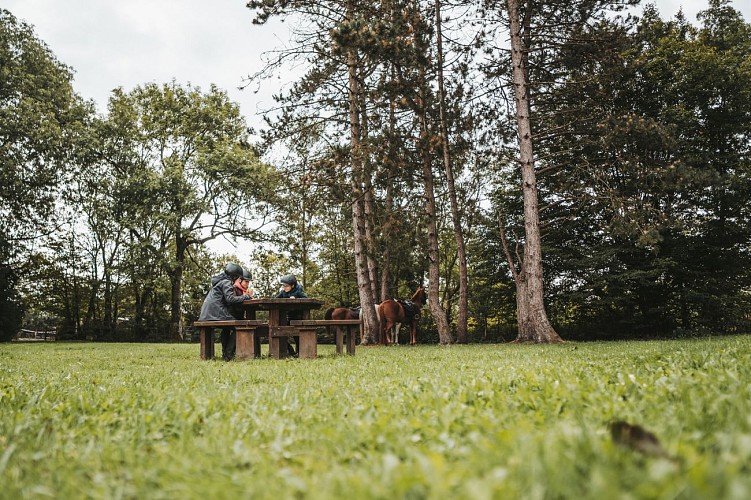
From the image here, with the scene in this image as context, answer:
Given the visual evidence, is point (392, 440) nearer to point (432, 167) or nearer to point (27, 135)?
point (432, 167)

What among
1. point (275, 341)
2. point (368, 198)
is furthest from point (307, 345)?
point (368, 198)

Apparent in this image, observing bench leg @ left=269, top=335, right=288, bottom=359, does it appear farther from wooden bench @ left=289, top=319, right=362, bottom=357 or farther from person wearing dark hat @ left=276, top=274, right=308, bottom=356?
person wearing dark hat @ left=276, top=274, right=308, bottom=356

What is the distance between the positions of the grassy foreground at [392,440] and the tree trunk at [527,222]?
29.7 ft

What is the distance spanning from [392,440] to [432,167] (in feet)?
59.0

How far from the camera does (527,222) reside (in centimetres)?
1339

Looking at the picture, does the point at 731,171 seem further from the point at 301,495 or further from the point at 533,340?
the point at 301,495

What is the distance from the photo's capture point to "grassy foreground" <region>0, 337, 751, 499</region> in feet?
4.31

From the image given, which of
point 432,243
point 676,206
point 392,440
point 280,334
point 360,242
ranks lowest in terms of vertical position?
point 392,440

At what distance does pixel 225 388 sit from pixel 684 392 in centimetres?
345

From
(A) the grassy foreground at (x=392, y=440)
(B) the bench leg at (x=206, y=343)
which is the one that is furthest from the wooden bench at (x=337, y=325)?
(A) the grassy foreground at (x=392, y=440)

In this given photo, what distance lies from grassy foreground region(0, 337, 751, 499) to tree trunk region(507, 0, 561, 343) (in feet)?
29.7

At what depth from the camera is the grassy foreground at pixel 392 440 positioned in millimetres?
1314

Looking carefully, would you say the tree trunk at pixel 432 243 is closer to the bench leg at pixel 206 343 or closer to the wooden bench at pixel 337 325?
the wooden bench at pixel 337 325

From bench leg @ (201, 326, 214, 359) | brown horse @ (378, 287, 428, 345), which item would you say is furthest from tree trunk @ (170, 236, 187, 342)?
bench leg @ (201, 326, 214, 359)
